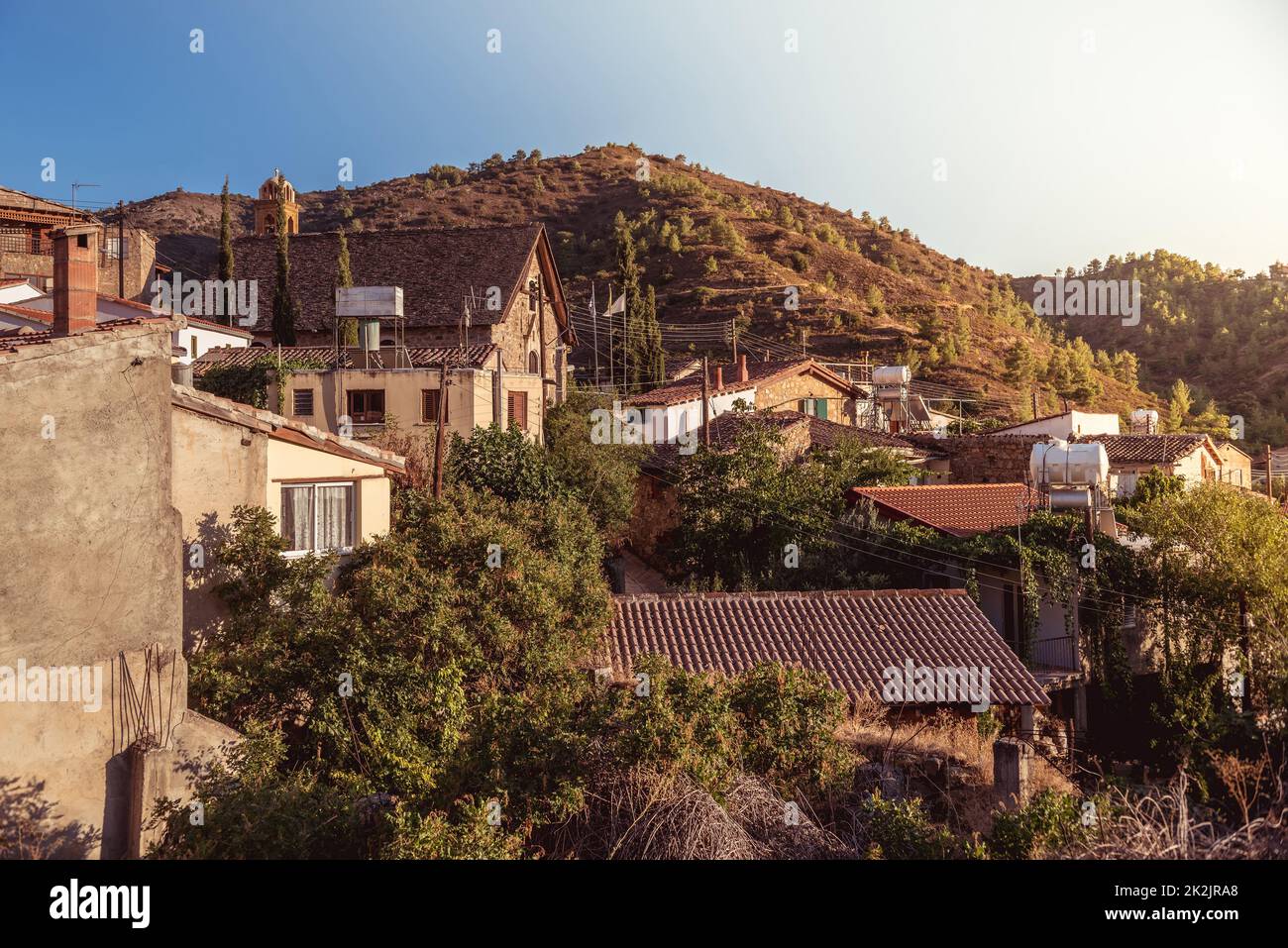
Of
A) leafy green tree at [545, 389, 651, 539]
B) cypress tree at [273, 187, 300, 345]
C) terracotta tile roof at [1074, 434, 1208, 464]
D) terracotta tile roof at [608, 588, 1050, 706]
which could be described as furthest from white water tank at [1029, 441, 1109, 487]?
cypress tree at [273, 187, 300, 345]

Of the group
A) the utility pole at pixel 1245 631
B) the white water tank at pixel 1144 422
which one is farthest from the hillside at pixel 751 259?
the utility pole at pixel 1245 631

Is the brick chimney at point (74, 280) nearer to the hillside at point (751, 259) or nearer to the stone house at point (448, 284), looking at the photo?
the stone house at point (448, 284)

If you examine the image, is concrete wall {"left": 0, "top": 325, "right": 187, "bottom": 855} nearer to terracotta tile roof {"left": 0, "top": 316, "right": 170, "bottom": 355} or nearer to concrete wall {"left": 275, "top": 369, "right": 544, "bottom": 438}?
terracotta tile roof {"left": 0, "top": 316, "right": 170, "bottom": 355}

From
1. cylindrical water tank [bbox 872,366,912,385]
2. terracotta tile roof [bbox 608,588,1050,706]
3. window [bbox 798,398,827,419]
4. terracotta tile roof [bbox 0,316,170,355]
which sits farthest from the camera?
cylindrical water tank [bbox 872,366,912,385]

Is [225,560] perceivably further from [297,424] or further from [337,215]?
[337,215]

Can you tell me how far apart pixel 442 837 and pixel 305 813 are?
5.03 feet

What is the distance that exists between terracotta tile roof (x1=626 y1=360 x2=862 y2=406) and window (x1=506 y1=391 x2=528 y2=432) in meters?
6.49

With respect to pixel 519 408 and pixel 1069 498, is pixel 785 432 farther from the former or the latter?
pixel 1069 498

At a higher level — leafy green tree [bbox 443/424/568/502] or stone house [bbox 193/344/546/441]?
stone house [bbox 193/344/546/441]

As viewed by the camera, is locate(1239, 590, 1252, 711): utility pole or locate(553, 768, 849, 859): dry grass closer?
locate(553, 768, 849, 859): dry grass

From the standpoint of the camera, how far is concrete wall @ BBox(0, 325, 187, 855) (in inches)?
354

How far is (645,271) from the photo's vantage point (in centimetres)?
7000

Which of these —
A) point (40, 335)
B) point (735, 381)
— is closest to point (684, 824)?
point (40, 335)
